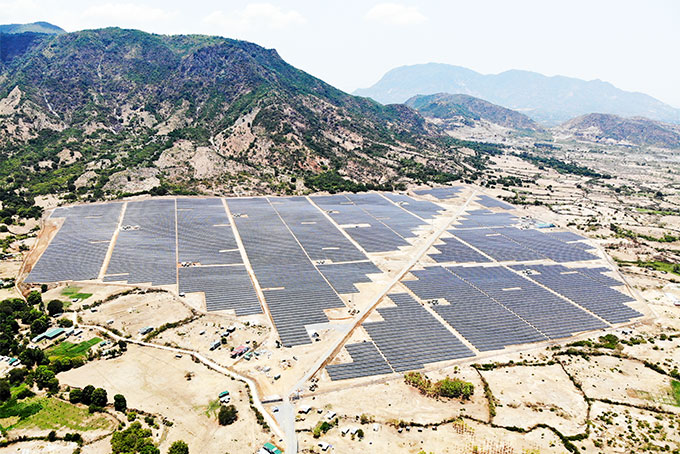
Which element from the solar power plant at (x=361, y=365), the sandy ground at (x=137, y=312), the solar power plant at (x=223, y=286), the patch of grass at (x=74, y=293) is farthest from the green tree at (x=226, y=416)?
the patch of grass at (x=74, y=293)

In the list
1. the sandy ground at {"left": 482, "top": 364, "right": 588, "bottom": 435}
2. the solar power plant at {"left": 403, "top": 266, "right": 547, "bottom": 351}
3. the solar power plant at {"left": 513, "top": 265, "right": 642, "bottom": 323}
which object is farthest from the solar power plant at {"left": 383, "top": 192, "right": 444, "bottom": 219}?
the sandy ground at {"left": 482, "top": 364, "right": 588, "bottom": 435}

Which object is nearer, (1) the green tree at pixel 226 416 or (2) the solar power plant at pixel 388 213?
(1) the green tree at pixel 226 416

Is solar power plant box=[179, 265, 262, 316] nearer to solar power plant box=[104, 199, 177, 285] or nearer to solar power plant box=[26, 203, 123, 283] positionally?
solar power plant box=[104, 199, 177, 285]

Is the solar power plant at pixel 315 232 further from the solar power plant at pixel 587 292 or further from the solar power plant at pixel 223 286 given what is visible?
the solar power plant at pixel 587 292

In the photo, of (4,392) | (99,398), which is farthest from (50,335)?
(99,398)

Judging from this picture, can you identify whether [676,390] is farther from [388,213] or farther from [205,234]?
[205,234]

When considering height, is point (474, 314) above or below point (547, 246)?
below
